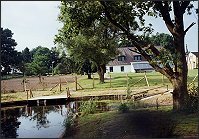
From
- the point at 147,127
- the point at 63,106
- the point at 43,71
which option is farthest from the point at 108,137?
the point at 63,106

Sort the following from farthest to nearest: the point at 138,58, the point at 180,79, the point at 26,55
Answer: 1. the point at 138,58
2. the point at 180,79
3. the point at 26,55

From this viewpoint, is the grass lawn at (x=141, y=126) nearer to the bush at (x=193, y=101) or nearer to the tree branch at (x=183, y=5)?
the bush at (x=193, y=101)

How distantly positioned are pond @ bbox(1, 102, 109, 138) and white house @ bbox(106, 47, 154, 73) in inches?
76.2

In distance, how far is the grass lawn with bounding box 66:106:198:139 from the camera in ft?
22.2

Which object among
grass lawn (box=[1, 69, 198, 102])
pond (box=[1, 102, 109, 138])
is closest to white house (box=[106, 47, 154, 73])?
pond (box=[1, 102, 109, 138])

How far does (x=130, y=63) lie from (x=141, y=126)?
373 centimetres

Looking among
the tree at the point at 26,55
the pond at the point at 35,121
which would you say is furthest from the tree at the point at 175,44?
the pond at the point at 35,121

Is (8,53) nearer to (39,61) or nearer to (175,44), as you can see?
(39,61)

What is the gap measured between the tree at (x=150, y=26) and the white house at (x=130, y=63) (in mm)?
646

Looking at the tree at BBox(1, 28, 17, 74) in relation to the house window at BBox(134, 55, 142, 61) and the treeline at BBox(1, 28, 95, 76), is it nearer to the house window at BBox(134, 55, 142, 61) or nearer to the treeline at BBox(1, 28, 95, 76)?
the treeline at BBox(1, 28, 95, 76)

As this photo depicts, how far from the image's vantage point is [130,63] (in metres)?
10.9

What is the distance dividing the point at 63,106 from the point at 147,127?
31.9 feet

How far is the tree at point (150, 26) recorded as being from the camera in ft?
27.9

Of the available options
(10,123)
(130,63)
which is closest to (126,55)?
(130,63)
